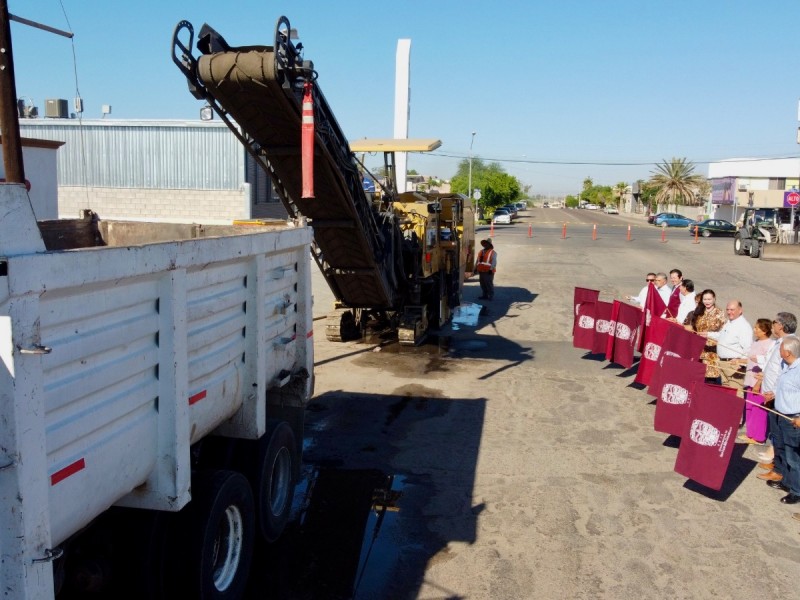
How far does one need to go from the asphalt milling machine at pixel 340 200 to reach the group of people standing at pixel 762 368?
3.99 m

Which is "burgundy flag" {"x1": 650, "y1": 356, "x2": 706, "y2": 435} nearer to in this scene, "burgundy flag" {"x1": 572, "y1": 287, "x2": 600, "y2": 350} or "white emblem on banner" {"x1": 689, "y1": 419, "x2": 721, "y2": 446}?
"white emblem on banner" {"x1": 689, "y1": 419, "x2": 721, "y2": 446}

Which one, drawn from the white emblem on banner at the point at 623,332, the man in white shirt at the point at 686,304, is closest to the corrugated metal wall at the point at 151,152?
the white emblem on banner at the point at 623,332

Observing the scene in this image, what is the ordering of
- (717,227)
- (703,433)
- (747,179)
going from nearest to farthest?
(703,433) → (717,227) → (747,179)

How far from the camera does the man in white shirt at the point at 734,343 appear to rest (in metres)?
8.77

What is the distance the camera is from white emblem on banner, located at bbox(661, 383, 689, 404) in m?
7.45

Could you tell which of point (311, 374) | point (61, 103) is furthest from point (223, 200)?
point (311, 374)

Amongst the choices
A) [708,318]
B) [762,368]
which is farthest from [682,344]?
[708,318]

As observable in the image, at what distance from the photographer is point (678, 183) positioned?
299 feet

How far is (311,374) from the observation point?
645 cm

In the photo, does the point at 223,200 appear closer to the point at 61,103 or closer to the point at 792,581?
the point at 61,103

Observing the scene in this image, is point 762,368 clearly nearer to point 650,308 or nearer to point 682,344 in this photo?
point 682,344

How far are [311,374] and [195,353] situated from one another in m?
2.42

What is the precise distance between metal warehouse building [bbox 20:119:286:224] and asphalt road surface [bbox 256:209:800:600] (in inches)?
694

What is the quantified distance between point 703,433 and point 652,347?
11.0 feet
